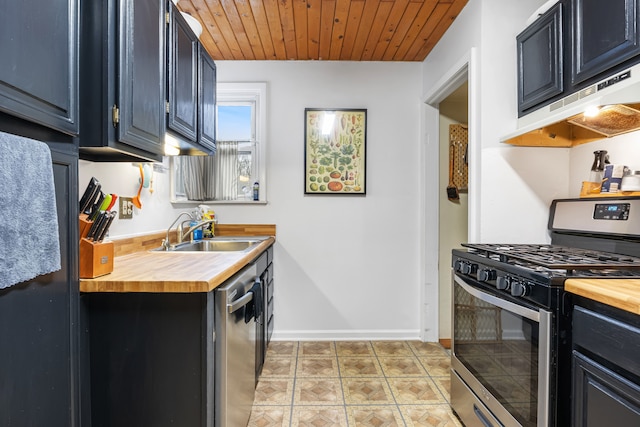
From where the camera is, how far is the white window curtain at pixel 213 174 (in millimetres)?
2896

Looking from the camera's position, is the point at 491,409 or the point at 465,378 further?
the point at 465,378

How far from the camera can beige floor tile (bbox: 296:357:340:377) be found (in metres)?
2.38

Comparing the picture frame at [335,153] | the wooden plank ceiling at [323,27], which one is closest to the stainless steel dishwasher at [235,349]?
the picture frame at [335,153]

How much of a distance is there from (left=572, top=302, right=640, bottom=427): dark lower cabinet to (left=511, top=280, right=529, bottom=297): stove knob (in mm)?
160

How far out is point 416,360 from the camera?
2.61m

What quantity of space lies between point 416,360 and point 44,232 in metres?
2.48

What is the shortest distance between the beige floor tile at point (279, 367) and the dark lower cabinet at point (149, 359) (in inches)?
47.8

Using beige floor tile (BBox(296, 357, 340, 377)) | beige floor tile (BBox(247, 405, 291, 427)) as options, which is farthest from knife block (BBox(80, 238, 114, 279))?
beige floor tile (BBox(296, 357, 340, 377))

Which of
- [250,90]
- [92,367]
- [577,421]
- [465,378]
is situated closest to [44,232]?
[92,367]

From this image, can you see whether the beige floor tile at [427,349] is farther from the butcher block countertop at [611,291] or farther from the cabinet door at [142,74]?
the cabinet door at [142,74]

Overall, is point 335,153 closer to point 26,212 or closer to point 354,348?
point 354,348

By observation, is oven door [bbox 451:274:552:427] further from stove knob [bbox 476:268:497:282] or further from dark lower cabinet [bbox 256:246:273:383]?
dark lower cabinet [bbox 256:246:273:383]

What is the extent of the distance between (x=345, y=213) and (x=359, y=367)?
122 cm

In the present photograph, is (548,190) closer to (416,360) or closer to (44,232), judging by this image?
(416,360)
